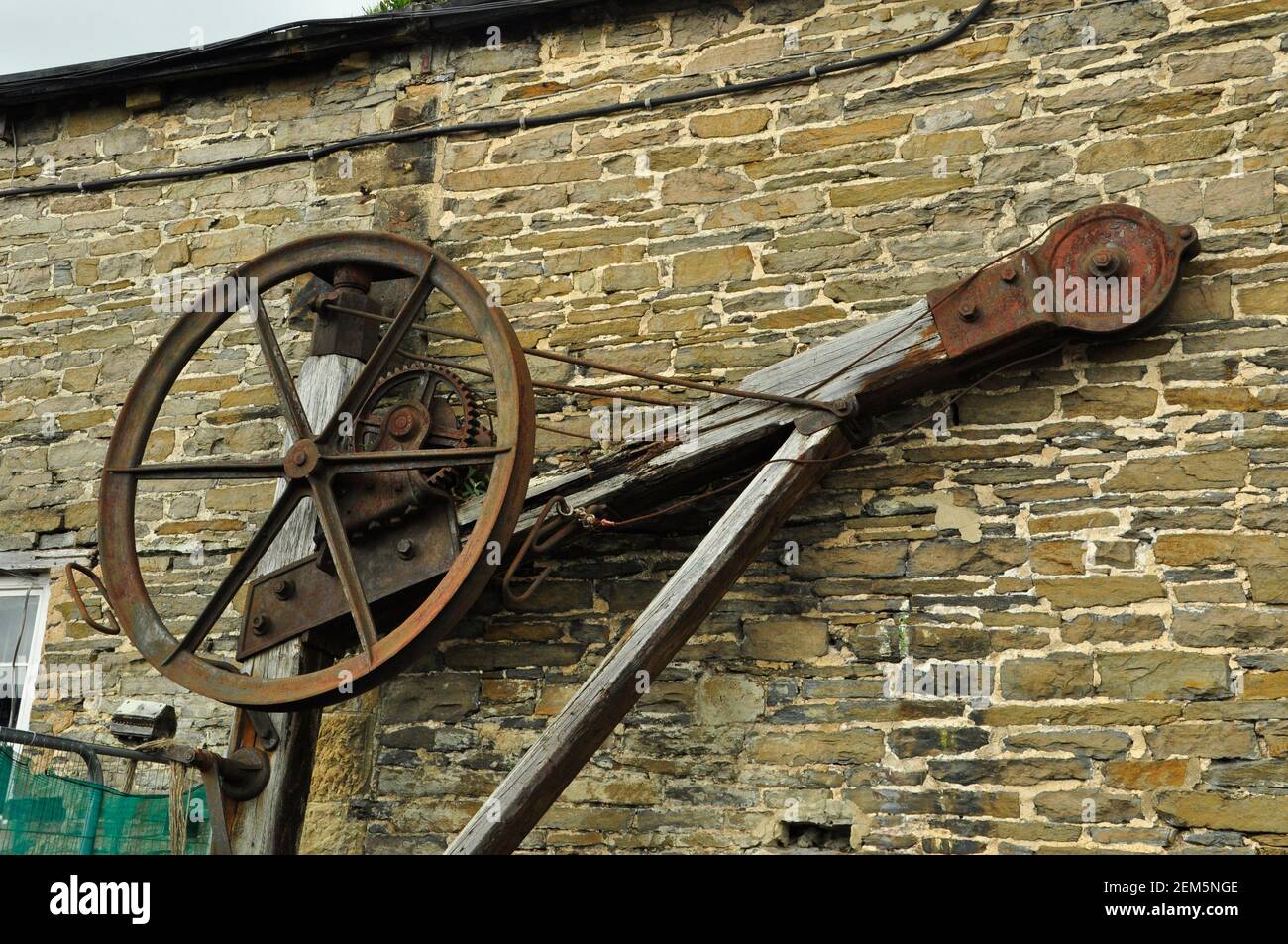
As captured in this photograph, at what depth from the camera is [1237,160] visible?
4.98 meters

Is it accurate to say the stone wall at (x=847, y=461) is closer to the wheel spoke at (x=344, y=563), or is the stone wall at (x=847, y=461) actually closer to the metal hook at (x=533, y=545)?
the metal hook at (x=533, y=545)

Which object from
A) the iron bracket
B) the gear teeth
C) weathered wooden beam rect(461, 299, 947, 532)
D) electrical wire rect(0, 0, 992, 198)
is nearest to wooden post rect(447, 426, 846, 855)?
weathered wooden beam rect(461, 299, 947, 532)

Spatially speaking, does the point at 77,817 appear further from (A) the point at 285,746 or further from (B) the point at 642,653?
(B) the point at 642,653

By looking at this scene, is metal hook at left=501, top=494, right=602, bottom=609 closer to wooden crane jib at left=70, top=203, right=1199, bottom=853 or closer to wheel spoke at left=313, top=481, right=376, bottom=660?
wooden crane jib at left=70, top=203, right=1199, bottom=853

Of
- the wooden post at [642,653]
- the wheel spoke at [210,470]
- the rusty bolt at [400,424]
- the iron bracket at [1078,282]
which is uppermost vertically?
the iron bracket at [1078,282]

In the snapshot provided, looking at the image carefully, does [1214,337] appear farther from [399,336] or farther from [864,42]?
[399,336]

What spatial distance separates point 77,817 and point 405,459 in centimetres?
169

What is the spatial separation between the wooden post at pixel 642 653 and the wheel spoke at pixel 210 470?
4.35ft

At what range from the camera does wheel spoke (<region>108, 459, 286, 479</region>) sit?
15.8ft

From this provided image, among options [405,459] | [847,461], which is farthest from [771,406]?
[405,459]

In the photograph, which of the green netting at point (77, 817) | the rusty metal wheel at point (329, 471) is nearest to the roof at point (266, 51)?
the rusty metal wheel at point (329, 471)

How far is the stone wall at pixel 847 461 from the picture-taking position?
4.66 metres

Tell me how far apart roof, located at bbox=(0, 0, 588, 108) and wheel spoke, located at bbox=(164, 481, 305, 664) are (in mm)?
2550

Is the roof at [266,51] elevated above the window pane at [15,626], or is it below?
above
